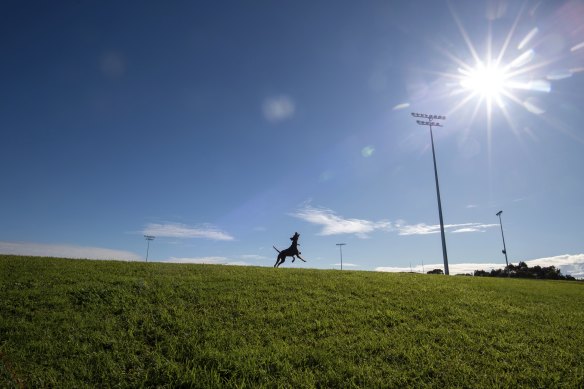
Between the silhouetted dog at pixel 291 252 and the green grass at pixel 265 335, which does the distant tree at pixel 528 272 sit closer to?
the silhouetted dog at pixel 291 252

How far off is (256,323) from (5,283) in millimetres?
9819

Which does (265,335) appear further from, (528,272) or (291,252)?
(528,272)

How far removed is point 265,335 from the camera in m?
8.63

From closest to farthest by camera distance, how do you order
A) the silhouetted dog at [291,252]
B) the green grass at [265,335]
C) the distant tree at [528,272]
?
the green grass at [265,335], the silhouetted dog at [291,252], the distant tree at [528,272]

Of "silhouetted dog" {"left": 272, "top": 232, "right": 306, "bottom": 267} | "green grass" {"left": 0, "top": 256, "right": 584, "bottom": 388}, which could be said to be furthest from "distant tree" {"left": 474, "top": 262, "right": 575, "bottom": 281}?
"green grass" {"left": 0, "top": 256, "right": 584, "bottom": 388}

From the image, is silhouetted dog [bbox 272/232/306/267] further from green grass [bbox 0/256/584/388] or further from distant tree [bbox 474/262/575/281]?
distant tree [bbox 474/262/575/281]

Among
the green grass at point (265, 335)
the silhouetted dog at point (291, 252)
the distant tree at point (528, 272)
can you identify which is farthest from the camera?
the distant tree at point (528, 272)

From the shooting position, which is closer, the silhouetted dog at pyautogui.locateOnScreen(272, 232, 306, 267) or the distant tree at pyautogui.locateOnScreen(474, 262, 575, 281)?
the silhouetted dog at pyautogui.locateOnScreen(272, 232, 306, 267)

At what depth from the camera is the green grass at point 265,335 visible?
22.1 feet

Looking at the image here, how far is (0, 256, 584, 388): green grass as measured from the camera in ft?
22.1

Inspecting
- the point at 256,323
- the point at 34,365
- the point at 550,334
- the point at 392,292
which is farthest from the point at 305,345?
the point at 550,334

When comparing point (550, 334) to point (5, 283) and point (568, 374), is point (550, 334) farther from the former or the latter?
point (5, 283)

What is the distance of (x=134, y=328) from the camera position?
8.64 metres

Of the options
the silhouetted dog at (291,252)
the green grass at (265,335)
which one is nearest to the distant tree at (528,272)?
the silhouetted dog at (291,252)
